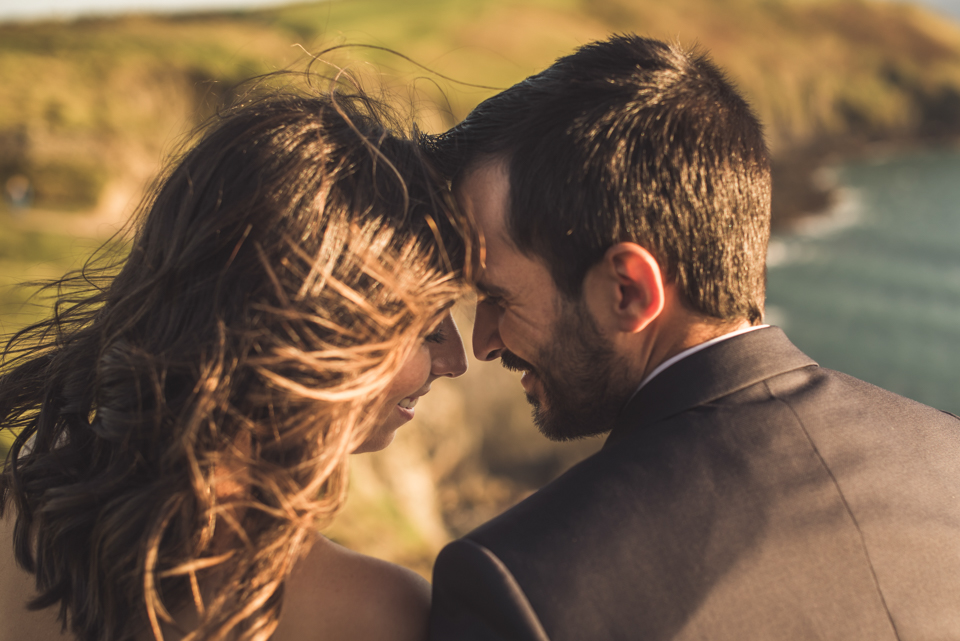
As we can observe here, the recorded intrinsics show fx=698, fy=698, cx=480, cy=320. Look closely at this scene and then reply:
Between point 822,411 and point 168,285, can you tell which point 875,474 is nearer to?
point 822,411

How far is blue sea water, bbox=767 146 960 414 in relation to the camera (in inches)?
779

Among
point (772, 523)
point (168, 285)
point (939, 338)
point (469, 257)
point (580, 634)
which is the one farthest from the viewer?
point (939, 338)

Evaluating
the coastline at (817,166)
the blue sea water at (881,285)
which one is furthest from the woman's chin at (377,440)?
the coastline at (817,166)

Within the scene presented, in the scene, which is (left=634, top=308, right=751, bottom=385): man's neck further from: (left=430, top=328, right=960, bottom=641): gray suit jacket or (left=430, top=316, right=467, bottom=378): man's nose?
(left=430, top=316, right=467, bottom=378): man's nose

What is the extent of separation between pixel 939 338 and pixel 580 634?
23896 millimetres

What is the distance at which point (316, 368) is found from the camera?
6.40 feet

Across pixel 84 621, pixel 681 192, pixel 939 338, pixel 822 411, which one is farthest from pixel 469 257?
pixel 939 338

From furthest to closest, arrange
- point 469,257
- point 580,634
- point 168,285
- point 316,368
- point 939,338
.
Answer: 1. point 939,338
2. point 469,257
3. point 168,285
4. point 316,368
5. point 580,634

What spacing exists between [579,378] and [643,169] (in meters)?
0.75

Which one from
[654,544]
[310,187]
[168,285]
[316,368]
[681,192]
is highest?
[310,187]

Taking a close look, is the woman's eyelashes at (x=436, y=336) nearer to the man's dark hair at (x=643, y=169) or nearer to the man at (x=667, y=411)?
the man at (x=667, y=411)

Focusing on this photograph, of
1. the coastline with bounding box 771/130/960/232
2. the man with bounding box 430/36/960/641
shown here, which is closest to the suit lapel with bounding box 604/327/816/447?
the man with bounding box 430/36/960/641

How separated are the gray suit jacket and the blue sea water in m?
17.9

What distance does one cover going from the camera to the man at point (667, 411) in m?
A: 1.71
